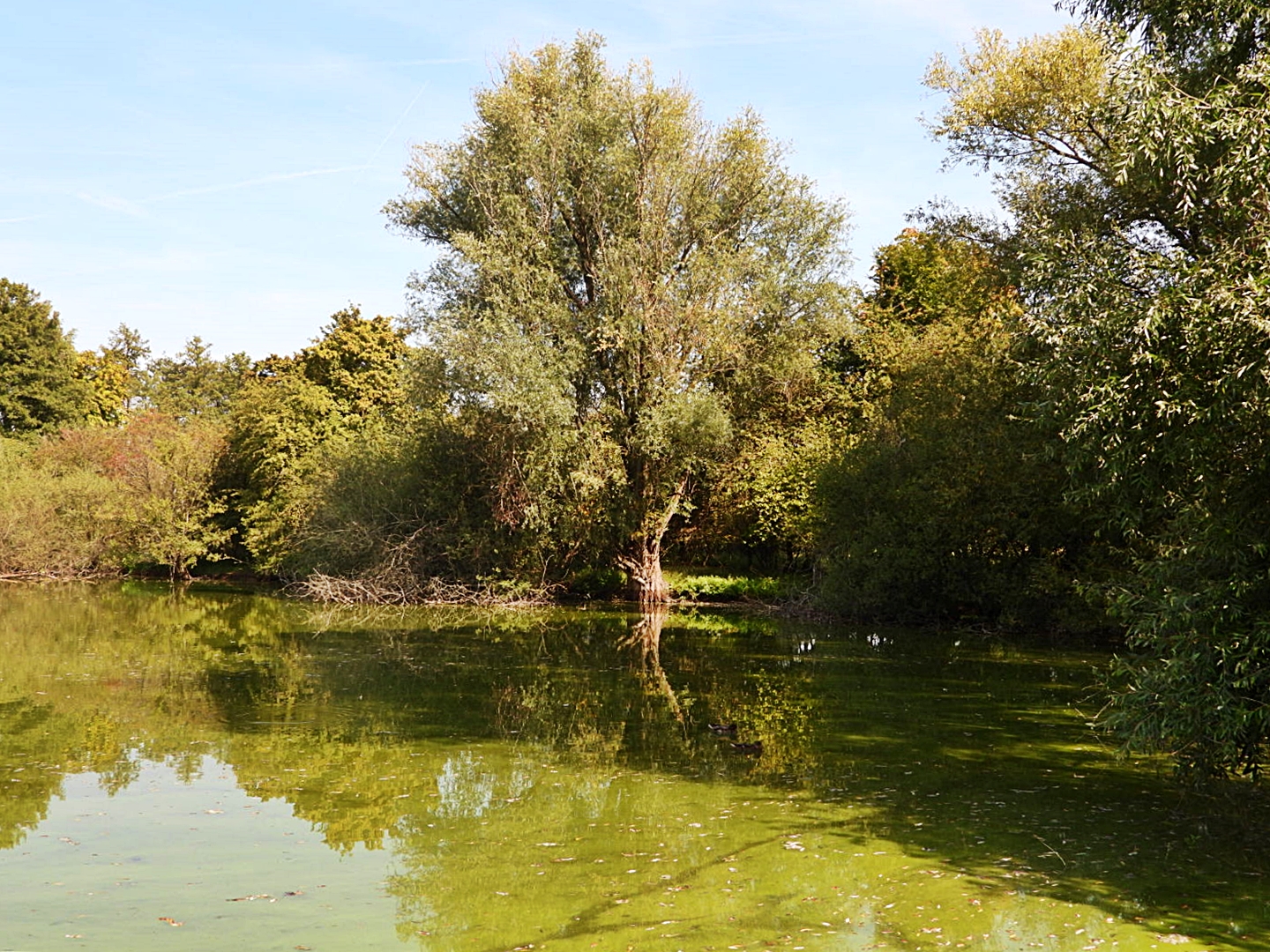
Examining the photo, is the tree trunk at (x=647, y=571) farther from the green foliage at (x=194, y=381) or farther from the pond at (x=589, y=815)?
the green foliage at (x=194, y=381)

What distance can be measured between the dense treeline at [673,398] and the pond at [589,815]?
7.76ft

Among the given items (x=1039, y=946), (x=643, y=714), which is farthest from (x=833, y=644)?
(x=1039, y=946)

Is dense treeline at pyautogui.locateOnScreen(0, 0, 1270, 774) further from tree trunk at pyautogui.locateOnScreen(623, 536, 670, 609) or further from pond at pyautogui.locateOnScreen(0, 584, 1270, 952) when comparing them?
pond at pyautogui.locateOnScreen(0, 584, 1270, 952)

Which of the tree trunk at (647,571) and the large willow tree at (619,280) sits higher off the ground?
the large willow tree at (619,280)

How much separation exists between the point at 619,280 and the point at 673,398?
11.3 feet

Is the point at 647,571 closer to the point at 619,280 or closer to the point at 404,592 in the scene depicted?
the point at 404,592

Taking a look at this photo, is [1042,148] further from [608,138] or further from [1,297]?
[1,297]

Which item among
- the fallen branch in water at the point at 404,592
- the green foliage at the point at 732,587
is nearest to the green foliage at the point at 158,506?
the fallen branch in water at the point at 404,592

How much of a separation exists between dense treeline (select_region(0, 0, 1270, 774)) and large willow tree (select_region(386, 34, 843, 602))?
10 cm

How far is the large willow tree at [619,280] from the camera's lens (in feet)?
95.1

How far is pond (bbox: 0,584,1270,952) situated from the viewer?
6.99m

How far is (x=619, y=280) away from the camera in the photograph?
29453 millimetres

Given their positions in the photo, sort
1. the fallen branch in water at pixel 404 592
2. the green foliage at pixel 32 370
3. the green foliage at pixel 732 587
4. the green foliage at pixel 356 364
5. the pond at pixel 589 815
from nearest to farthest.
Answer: the pond at pixel 589 815
the fallen branch in water at pixel 404 592
the green foliage at pixel 732 587
the green foliage at pixel 356 364
the green foliage at pixel 32 370

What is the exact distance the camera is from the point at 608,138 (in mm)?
30531
